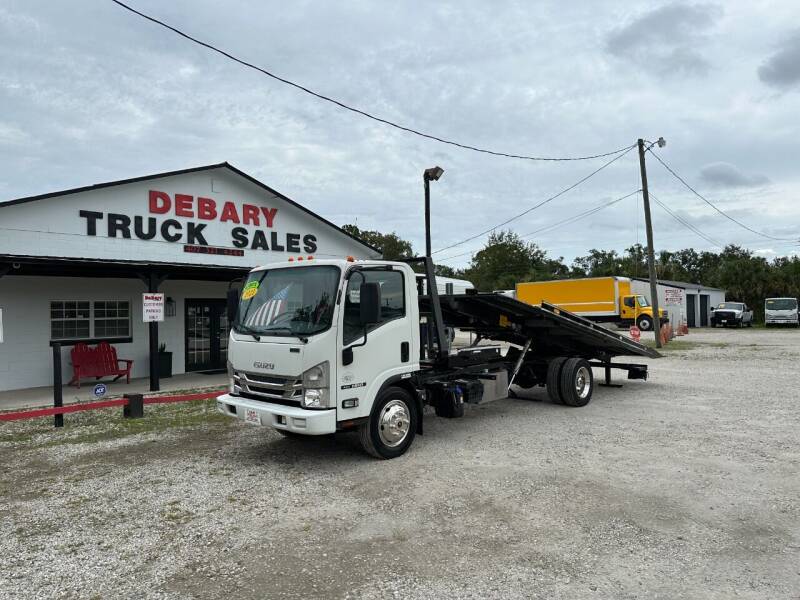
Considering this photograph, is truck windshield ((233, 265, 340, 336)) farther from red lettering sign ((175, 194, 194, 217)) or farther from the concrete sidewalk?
red lettering sign ((175, 194, 194, 217))

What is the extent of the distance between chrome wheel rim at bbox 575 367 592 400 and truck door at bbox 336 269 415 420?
14.2 ft

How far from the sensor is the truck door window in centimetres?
573

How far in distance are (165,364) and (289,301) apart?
9723 mm

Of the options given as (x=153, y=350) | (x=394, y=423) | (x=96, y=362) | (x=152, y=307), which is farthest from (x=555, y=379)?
(x=96, y=362)

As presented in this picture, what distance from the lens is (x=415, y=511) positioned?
478 centimetres

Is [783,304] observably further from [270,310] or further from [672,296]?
[270,310]

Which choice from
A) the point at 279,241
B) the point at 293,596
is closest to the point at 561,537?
the point at 293,596

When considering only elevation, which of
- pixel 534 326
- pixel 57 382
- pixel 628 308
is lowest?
pixel 57 382

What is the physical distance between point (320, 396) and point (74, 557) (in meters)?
2.35

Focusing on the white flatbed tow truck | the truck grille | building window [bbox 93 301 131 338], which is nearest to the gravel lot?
the white flatbed tow truck

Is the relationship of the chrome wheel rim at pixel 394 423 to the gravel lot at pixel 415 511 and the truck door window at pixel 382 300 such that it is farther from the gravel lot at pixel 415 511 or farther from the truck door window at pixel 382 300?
the truck door window at pixel 382 300

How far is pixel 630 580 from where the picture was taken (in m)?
3.58

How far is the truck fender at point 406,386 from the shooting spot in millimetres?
6121

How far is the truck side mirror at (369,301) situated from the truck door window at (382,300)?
0.78ft
